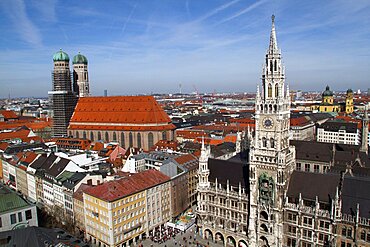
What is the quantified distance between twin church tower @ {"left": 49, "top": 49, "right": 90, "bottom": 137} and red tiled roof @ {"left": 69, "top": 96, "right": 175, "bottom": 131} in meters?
9.39

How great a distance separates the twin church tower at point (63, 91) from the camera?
167250mm

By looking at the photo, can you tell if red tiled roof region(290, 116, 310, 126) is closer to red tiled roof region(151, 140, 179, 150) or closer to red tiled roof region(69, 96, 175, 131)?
red tiled roof region(69, 96, 175, 131)

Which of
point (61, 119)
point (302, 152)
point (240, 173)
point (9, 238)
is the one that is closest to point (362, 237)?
point (240, 173)

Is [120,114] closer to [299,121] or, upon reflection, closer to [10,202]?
[10,202]

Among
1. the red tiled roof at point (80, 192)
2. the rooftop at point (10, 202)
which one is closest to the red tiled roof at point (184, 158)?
the red tiled roof at point (80, 192)

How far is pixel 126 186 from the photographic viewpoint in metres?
73.6

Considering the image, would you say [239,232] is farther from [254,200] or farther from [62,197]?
[62,197]

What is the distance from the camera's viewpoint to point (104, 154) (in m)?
120

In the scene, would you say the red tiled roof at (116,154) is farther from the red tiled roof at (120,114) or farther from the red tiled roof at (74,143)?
the red tiled roof at (74,143)

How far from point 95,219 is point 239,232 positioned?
1248 inches

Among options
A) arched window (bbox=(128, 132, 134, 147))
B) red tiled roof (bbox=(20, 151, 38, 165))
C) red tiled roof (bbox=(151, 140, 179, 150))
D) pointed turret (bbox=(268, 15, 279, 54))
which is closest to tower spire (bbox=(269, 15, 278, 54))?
pointed turret (bbox=(268, 15, 279, 54))

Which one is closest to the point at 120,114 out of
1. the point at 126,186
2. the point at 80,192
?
the point at 80,192

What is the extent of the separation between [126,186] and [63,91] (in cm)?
11050

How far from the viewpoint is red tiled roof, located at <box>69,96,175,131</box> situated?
472 ft
